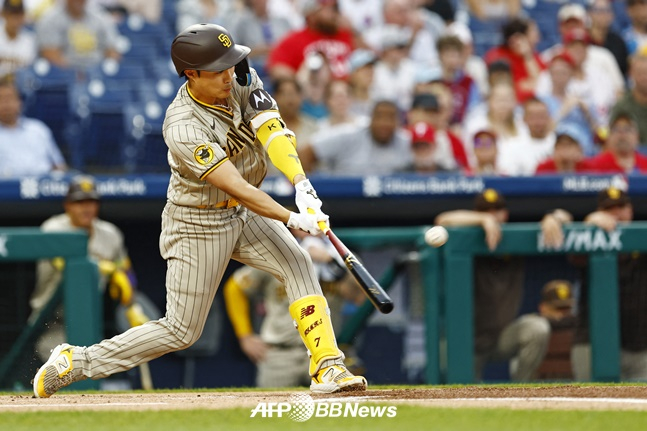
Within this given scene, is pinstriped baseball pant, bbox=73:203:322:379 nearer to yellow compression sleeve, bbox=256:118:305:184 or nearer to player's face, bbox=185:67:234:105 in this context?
yellow compression sleeve, bbox=256:118:305:184

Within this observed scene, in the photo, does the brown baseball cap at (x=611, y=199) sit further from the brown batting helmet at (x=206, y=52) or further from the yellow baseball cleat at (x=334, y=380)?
the brown batting helmet at (x=206, y=52)

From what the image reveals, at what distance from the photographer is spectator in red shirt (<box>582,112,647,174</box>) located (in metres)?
8.59

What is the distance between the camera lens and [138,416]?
457cm

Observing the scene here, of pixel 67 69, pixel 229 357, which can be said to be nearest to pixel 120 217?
pixel 229 357

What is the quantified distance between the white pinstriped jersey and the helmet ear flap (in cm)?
2

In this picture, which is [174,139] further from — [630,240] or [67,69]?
[67,69]

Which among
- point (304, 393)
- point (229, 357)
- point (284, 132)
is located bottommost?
point (229, 357)

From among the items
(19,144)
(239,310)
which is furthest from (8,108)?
(239,310)

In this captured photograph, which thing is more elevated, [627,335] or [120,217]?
[120,217]

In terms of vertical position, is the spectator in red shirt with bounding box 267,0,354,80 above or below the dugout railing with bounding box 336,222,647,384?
above

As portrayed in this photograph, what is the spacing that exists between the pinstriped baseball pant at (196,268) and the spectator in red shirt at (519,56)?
19.2ft

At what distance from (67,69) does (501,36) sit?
408cm

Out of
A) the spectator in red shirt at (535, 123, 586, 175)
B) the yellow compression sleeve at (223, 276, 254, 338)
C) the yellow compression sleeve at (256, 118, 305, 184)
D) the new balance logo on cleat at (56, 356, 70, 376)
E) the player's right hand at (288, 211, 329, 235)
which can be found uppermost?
the yellow compression sleeve at (256, 118, 305, 184)

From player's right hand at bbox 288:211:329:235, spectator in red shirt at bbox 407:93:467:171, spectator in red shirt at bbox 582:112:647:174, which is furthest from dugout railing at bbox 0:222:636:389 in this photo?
player's right hand at bbox 288:211:329:235
